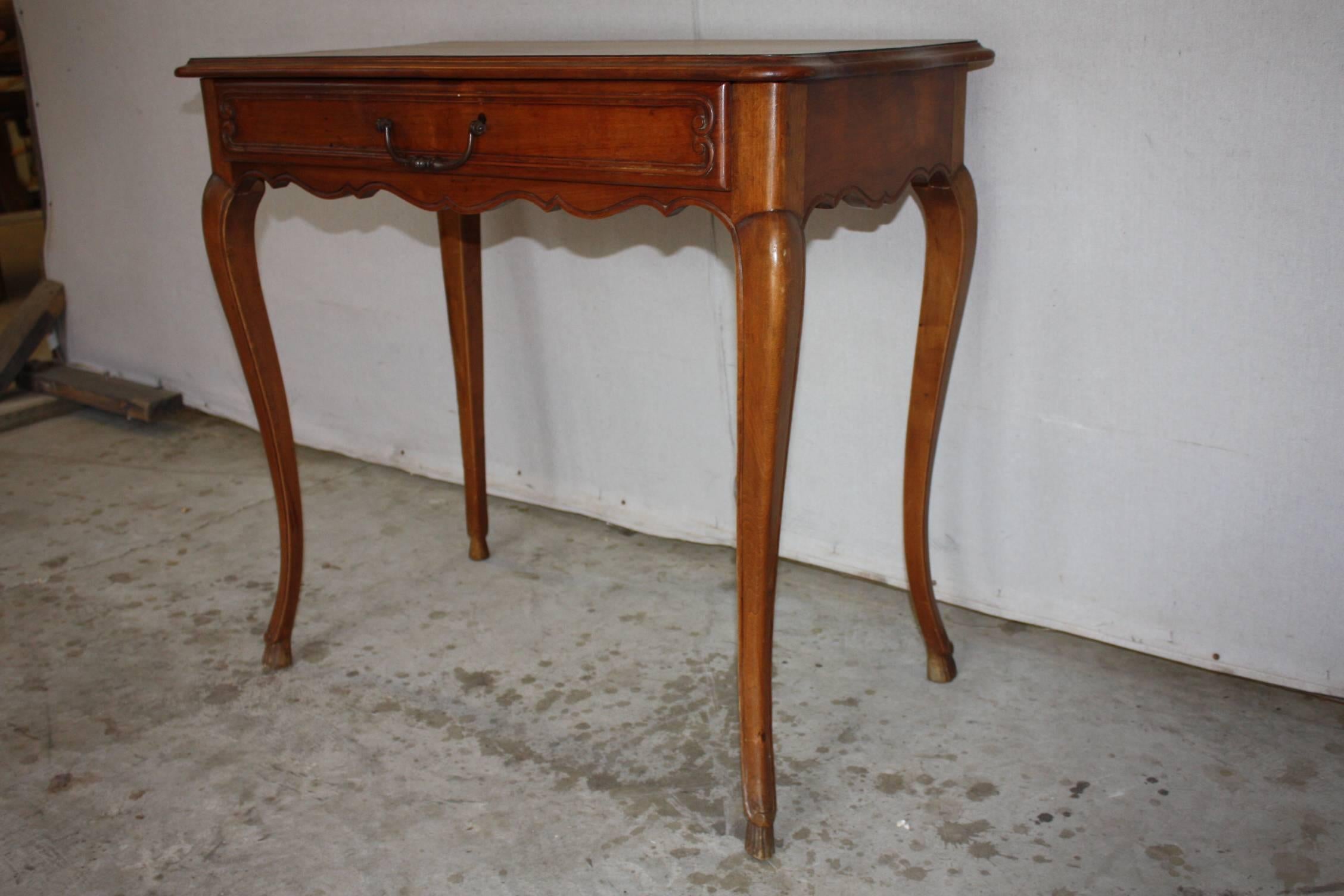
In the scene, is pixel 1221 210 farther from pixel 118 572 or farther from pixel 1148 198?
pixel 118 572

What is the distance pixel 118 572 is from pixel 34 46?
171 centimetres

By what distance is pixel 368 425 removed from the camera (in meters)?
2.88

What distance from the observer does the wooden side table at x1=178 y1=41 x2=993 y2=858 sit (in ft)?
4.22

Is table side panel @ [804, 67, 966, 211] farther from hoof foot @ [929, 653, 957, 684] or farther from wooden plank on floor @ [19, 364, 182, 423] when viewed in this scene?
wooden plank on floor @ [19, 364, 182, 423]

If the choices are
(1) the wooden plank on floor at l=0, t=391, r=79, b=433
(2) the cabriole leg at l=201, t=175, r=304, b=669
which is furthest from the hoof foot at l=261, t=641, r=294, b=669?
(1) the wooden plank on floor at l=0, t=391, r=79, b=433

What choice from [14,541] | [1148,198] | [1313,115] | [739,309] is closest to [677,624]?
[739,309]

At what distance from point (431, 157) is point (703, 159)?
413 mm

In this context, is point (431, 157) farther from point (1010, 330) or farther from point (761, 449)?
point (1010, 330)

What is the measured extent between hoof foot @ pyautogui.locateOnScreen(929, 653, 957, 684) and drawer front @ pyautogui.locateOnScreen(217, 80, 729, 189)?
0.90 metres

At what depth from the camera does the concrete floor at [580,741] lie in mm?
1473

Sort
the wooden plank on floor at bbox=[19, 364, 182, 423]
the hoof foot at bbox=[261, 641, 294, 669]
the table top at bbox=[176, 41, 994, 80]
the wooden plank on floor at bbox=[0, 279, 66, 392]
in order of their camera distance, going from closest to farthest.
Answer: the table top at bbox=[176, 41, 994, 80] → the hoof foot at bbox=[261, 641, 294, 669] → the wooden plank on floor at bbox=[19, 364, 182, 423] → the wooden plank on floor at bbox=[0, 279, 66, 392]

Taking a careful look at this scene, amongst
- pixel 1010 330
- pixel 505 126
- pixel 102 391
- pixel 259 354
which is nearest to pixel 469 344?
pixel 259 354

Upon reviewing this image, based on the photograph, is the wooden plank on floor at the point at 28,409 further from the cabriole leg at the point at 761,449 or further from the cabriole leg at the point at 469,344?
the cabriole leg at the point at 761,449

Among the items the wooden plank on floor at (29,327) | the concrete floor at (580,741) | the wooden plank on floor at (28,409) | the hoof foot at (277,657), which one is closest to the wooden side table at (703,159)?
the concrete floor at (580,741)
